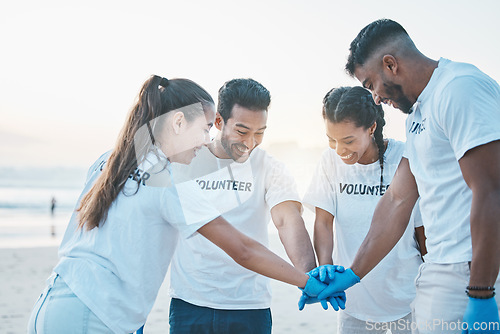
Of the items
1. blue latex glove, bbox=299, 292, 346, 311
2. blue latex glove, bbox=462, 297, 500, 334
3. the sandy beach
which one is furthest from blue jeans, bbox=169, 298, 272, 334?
the sandy beach

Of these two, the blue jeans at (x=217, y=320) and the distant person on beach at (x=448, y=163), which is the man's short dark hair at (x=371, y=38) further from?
the blue jeans at (x=217, y=320)

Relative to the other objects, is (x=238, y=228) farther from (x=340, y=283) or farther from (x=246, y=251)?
(x=340, y=283)

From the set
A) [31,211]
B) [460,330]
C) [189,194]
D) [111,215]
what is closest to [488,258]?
[460,330]

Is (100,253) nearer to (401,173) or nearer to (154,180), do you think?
(154,180)

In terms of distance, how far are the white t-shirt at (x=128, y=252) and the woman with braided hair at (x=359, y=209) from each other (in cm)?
104

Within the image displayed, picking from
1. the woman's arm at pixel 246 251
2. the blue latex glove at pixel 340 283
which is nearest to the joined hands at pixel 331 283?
the blue latex glove at pixel 340 283

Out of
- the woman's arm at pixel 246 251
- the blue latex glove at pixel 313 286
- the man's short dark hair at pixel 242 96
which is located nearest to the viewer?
the woman's arm at pixel 246 251

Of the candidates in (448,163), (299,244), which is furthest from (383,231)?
(448,163)

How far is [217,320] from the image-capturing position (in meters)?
2.71

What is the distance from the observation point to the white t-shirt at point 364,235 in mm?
2779

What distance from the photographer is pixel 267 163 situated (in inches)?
115

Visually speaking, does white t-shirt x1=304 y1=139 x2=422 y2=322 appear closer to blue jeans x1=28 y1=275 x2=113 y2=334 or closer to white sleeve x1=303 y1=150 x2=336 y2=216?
white sleeve x1=303 y1=150 x2=336 y2=216

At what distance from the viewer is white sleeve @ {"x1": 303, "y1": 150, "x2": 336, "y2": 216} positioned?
2.89 meters

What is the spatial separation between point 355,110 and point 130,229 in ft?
5.07
